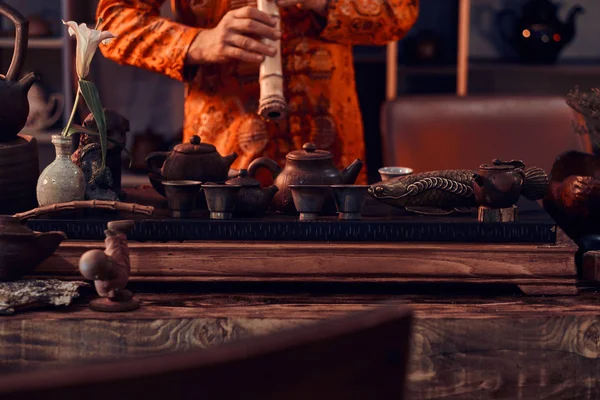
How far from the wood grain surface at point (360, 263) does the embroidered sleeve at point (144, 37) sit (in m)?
0.77

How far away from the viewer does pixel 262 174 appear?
7.06 feet

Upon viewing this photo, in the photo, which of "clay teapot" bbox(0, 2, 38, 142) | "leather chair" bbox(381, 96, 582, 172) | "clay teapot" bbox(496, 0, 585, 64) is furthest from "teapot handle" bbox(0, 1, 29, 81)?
"clay teapot" bbox(496, 0, 585, 64)

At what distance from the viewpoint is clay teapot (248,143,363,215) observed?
61.2 inches

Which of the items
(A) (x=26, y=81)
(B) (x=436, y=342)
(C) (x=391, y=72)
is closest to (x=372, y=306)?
(B) (x=436, y=342)

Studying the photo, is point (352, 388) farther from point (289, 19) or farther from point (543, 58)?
point (543, 58)

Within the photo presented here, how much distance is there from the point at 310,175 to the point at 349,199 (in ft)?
0.31

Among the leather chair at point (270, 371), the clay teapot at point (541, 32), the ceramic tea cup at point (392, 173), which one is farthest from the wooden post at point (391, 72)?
the leather chair at point (270, 371)

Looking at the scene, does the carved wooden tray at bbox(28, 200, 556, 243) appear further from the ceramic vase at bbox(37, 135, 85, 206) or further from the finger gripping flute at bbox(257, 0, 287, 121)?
the finger gripping flute at bbox(257, 0, 287, 121)

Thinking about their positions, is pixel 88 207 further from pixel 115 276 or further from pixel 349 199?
pixel 349 199

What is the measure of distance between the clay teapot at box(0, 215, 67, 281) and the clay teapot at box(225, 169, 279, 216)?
0.29 m

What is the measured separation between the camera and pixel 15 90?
1.59 meters

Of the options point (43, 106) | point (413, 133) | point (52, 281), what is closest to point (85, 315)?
point (52, 281)

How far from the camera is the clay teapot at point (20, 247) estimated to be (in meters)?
1.38

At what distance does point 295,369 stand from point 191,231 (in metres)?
0.74
